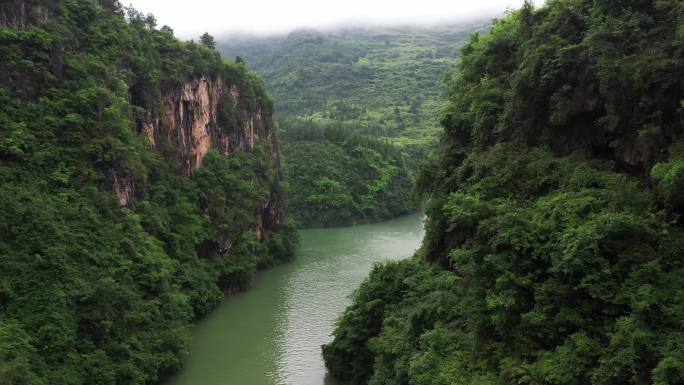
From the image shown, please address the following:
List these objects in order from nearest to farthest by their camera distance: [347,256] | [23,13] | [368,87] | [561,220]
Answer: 1. [561,220]
2. [23,13]
3. [347,256]
4. [368,87]

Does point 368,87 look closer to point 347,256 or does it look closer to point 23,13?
point 347,256

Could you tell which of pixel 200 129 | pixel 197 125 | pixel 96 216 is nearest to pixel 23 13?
pixel 96 216

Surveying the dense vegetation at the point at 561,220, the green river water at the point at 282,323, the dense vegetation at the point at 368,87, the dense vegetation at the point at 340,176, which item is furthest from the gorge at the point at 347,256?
the dense vegetation at the point at 368,87

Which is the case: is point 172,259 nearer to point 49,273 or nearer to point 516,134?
point 49,273

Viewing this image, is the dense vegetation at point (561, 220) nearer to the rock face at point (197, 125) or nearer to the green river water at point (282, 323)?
the green river water at point (282, 323)

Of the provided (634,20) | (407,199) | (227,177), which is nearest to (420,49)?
(407,199)

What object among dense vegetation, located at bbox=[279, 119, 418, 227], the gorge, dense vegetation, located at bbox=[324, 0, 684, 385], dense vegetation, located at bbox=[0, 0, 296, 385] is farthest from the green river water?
dense vegetation, located at bbox=[279, 119, 418, 227]
